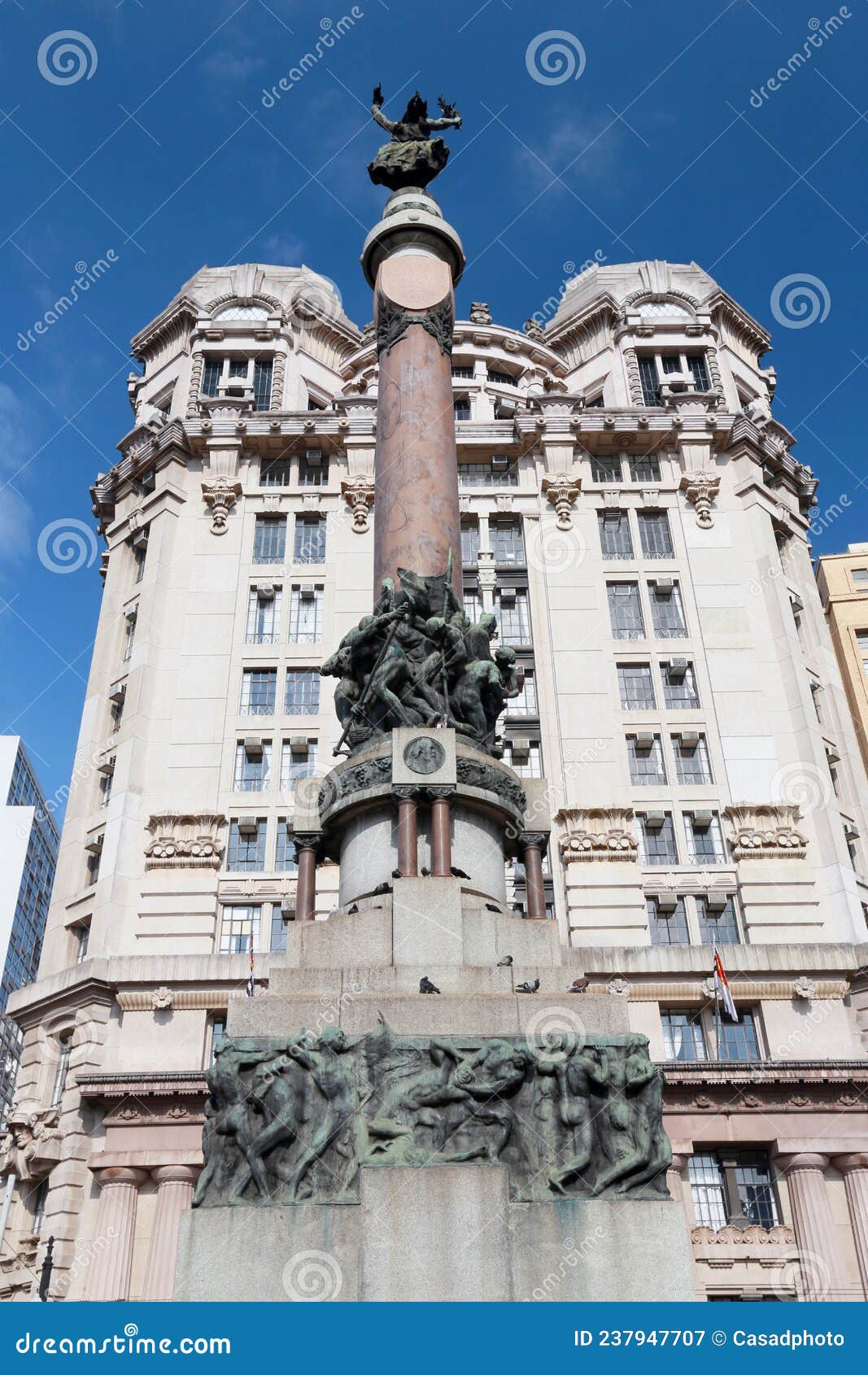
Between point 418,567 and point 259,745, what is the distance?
25.0 m

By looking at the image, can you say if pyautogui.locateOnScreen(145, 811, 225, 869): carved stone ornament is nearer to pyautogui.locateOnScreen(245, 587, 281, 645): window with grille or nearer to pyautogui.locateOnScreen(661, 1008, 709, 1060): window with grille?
pyautogui.locateOnScreen(245, 587, 281, 645): window with grille

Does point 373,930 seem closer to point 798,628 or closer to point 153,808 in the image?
point 153,808

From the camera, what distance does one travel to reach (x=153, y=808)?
1575 inches

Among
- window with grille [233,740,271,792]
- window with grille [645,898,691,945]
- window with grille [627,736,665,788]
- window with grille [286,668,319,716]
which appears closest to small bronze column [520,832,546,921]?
window with grille [645,898,691,945]

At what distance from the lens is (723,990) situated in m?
32.6

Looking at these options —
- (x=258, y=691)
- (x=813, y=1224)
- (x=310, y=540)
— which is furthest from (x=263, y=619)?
(x=813, y=1224)

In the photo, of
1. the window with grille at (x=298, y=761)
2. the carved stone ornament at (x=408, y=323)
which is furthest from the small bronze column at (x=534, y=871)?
the window with grille at (x=298, y=761)

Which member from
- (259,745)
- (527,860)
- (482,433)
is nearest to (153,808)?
(259,745)

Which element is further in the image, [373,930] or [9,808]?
[9,808]

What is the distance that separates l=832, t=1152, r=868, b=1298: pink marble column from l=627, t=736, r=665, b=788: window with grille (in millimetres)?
14001

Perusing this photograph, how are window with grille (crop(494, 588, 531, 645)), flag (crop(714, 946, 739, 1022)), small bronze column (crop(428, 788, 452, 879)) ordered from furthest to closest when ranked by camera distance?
window with grille (crop(494, 588, 531, 645)) → flag (crop(714, 946, 739, 1022)) → small bronze column (crop(428, 788, 452, 879))

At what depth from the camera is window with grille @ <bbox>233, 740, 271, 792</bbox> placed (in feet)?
135

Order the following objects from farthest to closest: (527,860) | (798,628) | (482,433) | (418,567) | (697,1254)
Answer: (482,433) → (798,628) → (697,1254) → (418,567) → (527,860)

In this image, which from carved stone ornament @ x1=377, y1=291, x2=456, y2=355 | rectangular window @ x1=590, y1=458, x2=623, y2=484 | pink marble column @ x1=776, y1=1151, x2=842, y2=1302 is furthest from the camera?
rectangular window @ x1=590, y1=458, x2=623, y2=484
